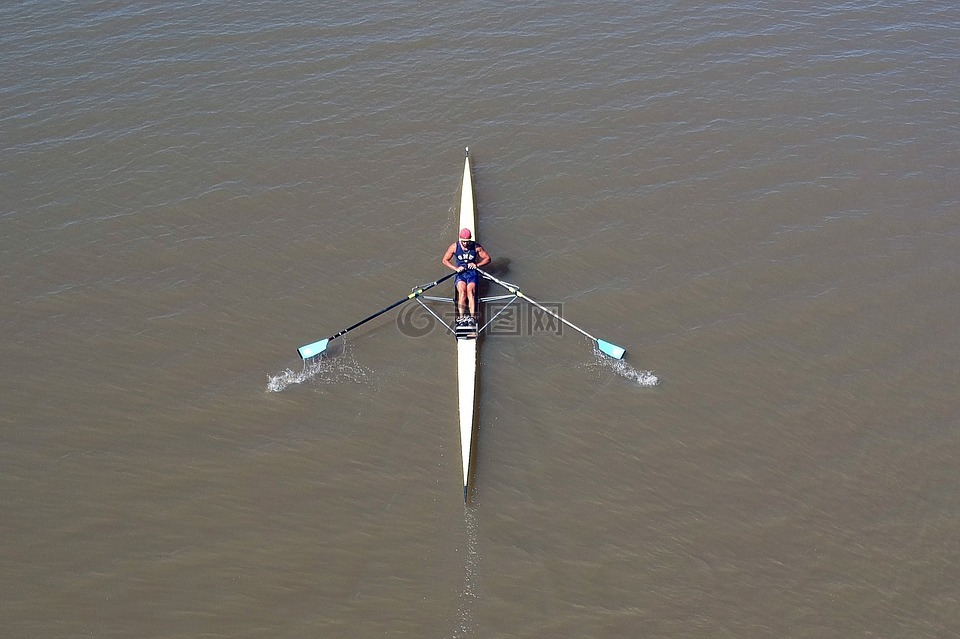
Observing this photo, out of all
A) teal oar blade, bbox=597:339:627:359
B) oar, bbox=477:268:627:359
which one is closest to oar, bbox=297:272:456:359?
oar, bbox=477:268:627:359

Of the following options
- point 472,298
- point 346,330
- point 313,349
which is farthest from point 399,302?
point 313,349

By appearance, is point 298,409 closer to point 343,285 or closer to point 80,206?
point 343,285

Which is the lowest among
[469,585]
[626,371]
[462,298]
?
[469,585]

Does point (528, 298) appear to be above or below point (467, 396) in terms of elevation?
above

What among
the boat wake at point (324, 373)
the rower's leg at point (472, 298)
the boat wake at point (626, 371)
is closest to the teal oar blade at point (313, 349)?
the boat wake at point (324, 373)

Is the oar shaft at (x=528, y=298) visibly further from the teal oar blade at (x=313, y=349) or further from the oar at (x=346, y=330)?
the teal oar blade at (x=313, y=349)

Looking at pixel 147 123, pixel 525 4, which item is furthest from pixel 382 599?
pixel 525 4

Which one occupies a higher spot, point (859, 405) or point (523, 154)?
point (523, 154)

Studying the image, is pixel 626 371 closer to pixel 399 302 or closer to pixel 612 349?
pixel 612 349
